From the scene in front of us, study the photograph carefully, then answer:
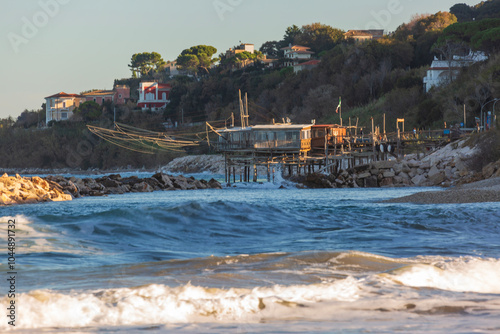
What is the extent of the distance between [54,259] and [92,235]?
383 centimetres

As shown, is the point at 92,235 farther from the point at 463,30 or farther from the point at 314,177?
the point at 463,30

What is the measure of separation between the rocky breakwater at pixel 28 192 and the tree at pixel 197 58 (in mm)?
90127

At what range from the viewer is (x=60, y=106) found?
124062mm

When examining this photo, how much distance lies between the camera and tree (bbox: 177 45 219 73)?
122 m

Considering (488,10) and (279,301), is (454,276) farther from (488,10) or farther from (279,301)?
(488,10)

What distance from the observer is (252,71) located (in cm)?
11194

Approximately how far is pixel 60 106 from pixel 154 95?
23810 millimetres

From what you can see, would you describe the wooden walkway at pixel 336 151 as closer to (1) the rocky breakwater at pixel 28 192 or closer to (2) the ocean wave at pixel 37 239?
(1) the rocky breakwater at pixel 28 192

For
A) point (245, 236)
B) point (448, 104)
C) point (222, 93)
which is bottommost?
point (245, 236)

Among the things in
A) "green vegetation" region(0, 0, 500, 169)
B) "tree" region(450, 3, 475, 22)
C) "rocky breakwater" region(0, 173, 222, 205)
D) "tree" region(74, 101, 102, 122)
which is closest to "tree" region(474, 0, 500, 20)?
"green vegetation" region(0, 0, 500, 169)

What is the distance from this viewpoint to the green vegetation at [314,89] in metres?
64.8

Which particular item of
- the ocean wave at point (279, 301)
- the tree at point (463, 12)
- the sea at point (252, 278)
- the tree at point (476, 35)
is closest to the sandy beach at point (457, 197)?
the sea at point (252, 278)

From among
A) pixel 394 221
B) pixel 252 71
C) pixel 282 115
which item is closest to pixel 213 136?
pixel 282 115

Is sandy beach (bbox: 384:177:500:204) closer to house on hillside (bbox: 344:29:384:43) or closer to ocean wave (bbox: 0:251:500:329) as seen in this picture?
ocean wave (bbox: 0:251:500:329)
